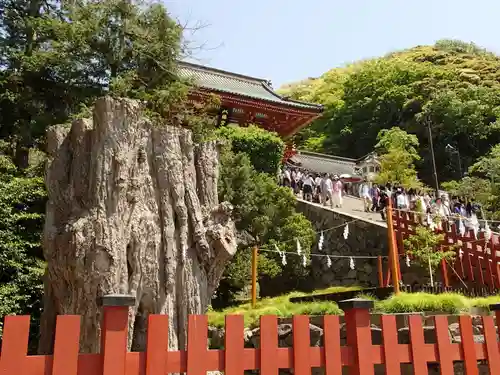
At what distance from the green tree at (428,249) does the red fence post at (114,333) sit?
9.09 metres

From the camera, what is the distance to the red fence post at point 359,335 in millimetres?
3305

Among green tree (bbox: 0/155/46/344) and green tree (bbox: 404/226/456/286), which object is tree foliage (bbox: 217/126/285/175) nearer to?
green tree (bbox: 404/226/456/286)

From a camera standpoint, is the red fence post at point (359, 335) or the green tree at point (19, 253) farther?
the green tree at point (19, 253)

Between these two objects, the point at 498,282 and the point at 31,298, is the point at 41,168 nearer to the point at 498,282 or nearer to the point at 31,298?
the point at 31,298

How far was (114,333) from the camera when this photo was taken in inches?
111

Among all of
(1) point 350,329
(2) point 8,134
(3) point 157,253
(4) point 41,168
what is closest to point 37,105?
(2) point 8,134

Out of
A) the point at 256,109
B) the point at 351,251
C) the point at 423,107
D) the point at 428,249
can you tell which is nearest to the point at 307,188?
the point at 351,251

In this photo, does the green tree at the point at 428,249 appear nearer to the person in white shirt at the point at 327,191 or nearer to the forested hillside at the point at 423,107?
the person in white shirt at the point at 327,191

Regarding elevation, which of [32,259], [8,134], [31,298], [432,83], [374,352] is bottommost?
[374,352]

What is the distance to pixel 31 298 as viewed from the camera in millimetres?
7746

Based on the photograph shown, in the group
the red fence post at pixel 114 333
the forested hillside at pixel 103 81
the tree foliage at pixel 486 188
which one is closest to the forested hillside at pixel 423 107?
the tree foliage at pixel 486 188

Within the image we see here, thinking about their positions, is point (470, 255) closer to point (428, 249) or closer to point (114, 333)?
point (428, 249)

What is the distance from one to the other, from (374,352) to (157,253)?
2604 mm

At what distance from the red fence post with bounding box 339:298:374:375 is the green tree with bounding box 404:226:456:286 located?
7748 mm
